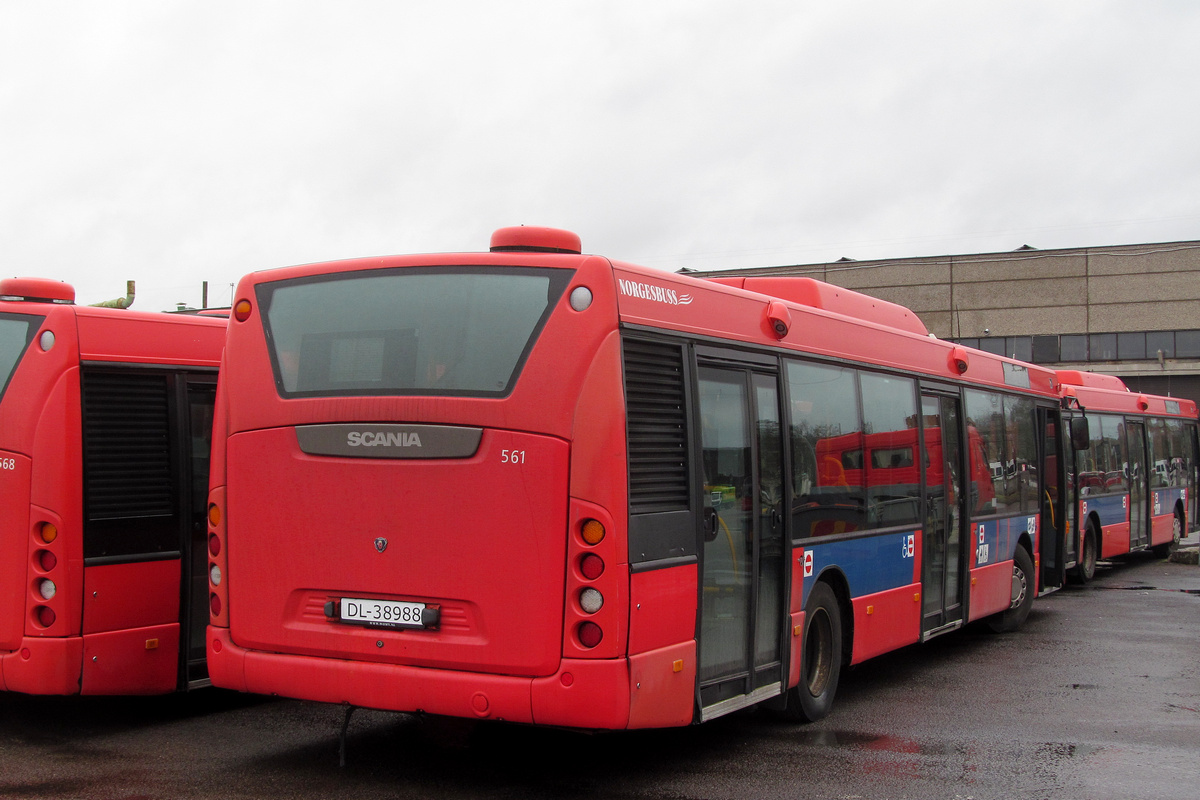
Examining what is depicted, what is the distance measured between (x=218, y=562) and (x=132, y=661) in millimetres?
1559

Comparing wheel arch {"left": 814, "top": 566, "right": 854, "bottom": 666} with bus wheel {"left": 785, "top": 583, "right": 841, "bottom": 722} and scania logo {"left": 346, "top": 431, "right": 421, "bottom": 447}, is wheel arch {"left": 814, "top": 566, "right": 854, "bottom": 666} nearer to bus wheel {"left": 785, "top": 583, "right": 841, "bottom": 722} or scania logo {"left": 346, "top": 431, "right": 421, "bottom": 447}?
bus wheel {"left": 785, "top": 583, "right": 841, "bottom": 722}

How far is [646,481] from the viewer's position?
608cm

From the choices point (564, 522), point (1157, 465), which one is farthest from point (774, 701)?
point (1157, 465)

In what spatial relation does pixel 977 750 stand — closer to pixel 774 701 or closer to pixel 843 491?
pixel 774 701

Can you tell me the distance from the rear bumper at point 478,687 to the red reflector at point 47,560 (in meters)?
1.53

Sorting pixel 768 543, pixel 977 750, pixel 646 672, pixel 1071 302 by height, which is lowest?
pixel 977 750

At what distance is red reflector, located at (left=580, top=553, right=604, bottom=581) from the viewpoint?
226 inches

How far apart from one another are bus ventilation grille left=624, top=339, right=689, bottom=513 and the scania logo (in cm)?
110

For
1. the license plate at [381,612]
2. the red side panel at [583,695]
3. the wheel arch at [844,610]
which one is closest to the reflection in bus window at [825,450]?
the wheel arch at [844,610]

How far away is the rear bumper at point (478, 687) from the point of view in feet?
18.6

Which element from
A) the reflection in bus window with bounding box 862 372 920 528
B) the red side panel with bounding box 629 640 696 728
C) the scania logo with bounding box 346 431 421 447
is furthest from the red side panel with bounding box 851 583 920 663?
the scania logo with bounding box 346 431 421 447

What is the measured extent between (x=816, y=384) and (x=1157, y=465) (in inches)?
623

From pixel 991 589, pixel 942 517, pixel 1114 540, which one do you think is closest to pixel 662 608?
pixel 942 517

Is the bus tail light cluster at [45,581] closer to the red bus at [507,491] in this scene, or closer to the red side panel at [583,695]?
the red bus at [507,491]
